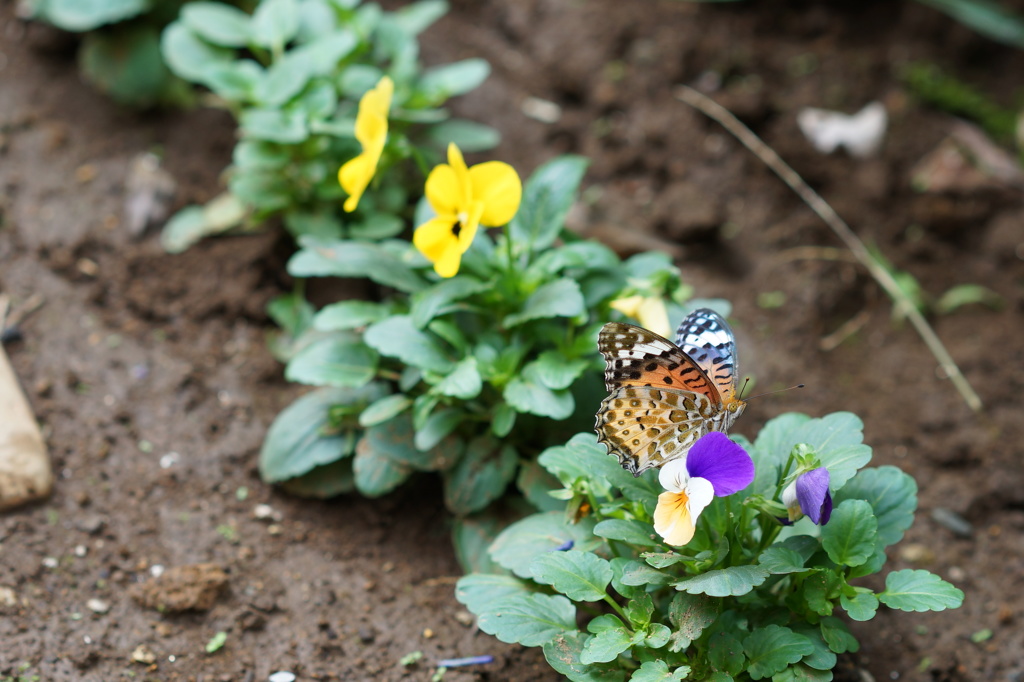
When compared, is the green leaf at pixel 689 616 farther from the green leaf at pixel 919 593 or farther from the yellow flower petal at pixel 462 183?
the yellow flower petal at pixel 462 183

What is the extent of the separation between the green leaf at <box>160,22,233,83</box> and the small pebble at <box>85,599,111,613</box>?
1.74m

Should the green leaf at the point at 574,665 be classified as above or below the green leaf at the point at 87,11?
below

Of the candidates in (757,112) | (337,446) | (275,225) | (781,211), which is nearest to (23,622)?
(337,446)

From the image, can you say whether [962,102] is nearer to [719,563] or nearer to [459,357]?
[459,357]

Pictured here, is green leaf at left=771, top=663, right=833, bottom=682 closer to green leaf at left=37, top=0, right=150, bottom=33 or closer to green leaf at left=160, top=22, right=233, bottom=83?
green leaf at left=160, top=22, right=233, bottom=83

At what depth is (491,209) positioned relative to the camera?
213cm

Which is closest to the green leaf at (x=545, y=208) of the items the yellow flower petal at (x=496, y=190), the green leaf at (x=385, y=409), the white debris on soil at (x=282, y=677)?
the yellow flower petal at (x=496, y=190)

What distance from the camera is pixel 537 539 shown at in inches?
81.2

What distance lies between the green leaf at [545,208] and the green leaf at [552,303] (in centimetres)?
21

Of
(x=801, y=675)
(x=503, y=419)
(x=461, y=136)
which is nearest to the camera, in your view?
(x=801, y=675)

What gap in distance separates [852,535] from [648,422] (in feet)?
1.52

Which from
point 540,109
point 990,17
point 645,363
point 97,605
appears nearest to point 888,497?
point 645,363

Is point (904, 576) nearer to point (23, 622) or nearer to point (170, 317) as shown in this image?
point (23, 622)

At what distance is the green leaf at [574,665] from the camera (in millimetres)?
1797
